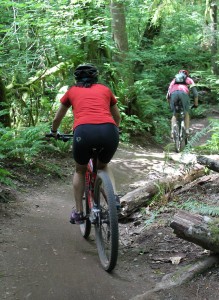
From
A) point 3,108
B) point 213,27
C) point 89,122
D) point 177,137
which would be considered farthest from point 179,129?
point 213,27

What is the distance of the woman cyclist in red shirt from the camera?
13.6 feet

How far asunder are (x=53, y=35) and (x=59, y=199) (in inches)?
204

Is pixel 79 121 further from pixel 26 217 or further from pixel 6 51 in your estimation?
pixel 6 51

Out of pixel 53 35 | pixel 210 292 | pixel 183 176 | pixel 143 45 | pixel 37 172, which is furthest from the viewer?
pixel 143 45

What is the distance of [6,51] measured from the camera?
10.2m

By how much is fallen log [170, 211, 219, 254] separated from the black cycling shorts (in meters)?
1.11

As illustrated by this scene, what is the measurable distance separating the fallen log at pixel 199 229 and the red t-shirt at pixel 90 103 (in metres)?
1.38

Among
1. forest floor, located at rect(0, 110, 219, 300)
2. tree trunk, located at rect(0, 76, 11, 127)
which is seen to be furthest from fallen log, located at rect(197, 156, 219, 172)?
tree trunk, located at rect(0, 76, 11, 127)

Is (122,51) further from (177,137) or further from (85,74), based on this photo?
(85,74)

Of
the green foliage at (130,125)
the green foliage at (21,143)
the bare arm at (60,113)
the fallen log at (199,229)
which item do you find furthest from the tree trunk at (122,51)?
the fallen log at (199,229)

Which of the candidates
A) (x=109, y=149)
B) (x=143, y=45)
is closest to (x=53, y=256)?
(x=109, y=149)

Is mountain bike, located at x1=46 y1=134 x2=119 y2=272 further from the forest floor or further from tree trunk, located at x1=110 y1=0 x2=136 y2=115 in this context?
tree trunk, located at x1=110 y1=0 x2=136 y2=115

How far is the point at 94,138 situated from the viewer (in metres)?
4.13

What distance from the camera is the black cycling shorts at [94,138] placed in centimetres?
414
